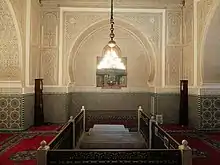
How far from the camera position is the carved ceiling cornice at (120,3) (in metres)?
7.95

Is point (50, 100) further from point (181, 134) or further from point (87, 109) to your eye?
point (181, 134)

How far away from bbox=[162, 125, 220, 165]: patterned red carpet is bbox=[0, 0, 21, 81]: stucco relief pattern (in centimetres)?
374

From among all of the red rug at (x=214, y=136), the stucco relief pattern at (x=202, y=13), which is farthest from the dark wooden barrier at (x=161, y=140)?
the stucco relief pattern at (x=202, y=13)

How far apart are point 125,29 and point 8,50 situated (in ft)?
11.7

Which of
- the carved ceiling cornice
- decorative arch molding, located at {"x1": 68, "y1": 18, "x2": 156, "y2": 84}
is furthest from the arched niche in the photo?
the carved ceiling cornice

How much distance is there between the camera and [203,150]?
Answer: 16.1 ft

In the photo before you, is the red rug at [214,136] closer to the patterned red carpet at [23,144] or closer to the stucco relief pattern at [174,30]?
the stucco relief pattern at [174,30]

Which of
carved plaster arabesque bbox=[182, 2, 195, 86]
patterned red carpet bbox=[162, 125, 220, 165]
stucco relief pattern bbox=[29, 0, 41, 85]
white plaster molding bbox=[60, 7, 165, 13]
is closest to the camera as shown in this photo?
patterned red carpet bbox=[162, 125, 220, 165]

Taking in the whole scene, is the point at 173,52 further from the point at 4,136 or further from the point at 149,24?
the point at 4,136

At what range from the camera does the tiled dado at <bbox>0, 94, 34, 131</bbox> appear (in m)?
6.57

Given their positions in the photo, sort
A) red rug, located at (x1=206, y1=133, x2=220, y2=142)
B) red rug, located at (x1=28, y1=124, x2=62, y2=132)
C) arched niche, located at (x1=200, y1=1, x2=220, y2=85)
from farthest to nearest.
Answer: red rug, located at (x1=28, y1=124, x2=62, y2=132), arched niche, located at (x1=200, y1=1, x2=220, y2=85), red rug, located at (x1=206, y1=133, x2=220, y2=142)

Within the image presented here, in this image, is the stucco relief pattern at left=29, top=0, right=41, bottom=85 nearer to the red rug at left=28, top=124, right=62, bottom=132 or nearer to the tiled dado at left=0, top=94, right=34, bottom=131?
the tiled dado at left=0, top=94, right=34, bottom=131

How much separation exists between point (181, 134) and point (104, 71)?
3387 millimetres

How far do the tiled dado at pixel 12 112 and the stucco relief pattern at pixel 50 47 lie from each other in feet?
4.71
